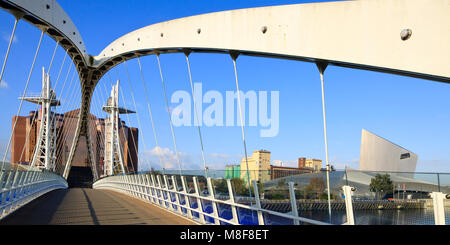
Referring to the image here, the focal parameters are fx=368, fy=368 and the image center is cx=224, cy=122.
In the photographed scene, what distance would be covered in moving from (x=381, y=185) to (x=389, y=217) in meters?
0.53

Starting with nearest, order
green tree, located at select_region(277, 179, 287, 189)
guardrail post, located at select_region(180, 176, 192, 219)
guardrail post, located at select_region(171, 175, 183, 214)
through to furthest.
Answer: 1. green tree, located at select_region(277, 179, 287, 189)
2. guardrail post, located at select_region(180, 176, 192, 219)
3. guardrail post, located at select_region(171, 175, 183, 214)

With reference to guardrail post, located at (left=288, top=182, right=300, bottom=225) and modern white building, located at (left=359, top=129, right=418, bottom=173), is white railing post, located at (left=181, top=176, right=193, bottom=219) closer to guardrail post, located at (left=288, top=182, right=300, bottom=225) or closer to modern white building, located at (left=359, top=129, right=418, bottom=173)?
guardrail post, located at (left=288, top=182, right=300, bottom=225)

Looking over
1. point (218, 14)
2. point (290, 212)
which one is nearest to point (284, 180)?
point (290, 212)

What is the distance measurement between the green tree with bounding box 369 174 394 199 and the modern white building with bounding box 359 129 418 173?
40.7 m

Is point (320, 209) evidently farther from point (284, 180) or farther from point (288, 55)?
point (288, 55)

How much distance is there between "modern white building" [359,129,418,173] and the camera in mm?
43000

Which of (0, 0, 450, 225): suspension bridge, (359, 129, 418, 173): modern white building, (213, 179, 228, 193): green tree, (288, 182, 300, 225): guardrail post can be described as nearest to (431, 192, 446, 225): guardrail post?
(0, 0, 450, 225): suspension bridge

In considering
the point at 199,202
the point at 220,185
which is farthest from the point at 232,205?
the point at 199,202

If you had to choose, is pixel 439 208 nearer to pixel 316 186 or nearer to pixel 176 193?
pixel 316 186

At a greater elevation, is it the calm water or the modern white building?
the modern white building

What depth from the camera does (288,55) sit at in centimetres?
601

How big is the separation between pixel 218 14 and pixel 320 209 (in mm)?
5158

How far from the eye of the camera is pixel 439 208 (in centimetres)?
348

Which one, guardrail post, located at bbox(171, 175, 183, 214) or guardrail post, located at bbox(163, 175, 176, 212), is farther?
guardrail post, located at bbox(163, 175, 176, 212)
